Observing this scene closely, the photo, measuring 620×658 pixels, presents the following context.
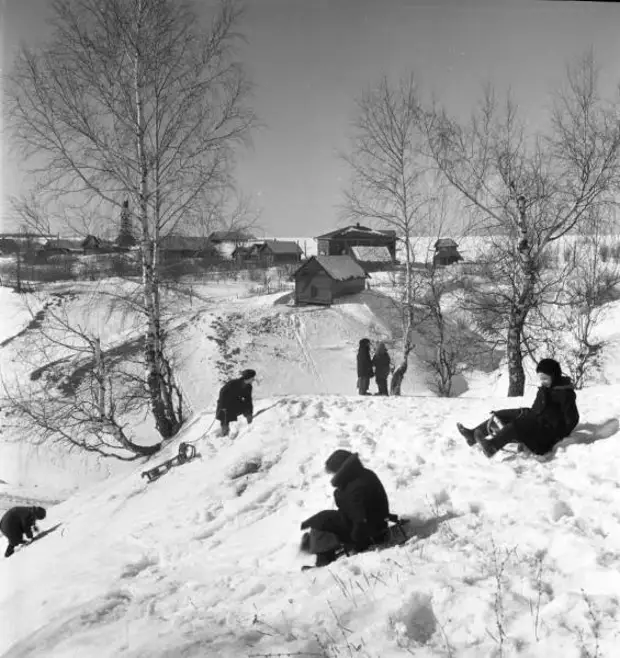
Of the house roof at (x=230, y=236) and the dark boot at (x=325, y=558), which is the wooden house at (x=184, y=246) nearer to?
the house roof at (x=230, y=236)

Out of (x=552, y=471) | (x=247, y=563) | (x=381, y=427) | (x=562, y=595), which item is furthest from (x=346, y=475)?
(x=381, y=427)

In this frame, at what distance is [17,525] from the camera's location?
400 cm

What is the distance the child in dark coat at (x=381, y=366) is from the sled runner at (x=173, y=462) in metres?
3.15

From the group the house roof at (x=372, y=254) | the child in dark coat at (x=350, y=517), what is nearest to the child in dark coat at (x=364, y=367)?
the house roof at (x=372, y=254)

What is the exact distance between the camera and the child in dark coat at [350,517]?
8.88ft

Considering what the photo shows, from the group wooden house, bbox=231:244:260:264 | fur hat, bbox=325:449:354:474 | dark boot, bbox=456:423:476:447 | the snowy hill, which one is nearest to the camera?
the snowy hill

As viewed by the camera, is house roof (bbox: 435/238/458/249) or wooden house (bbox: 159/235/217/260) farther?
house roof (bbox: 435/238/458/249)

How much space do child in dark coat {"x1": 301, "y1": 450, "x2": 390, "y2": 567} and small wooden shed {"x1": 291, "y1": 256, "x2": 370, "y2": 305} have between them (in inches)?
138

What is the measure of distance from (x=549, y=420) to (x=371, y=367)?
12.0ft

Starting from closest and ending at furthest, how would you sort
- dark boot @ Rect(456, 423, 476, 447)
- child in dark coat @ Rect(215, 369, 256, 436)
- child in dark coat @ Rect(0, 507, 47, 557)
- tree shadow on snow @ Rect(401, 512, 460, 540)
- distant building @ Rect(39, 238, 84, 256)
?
tree shadow on snow @ Rect(401, 512, 460, 540) < dark boot @ Rect(456, 423, 476, 447) < child in dark coat @ Rect(0, 507, 47, 557) < distant building @ Rect(39, 238, 84, 256) < child in dark coat @ Rect(215, 369, 256, 436)

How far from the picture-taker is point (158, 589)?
2.68m

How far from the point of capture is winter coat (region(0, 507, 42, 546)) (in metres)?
3.96

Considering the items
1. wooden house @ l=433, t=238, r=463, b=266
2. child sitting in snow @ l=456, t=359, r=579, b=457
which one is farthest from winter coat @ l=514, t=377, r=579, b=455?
wooden house @ l=433, t=238, r=463, b=266

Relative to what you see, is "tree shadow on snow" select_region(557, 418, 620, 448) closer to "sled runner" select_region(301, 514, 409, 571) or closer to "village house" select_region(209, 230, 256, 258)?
"sled runner" select_region(301, 514, 409, 571)
